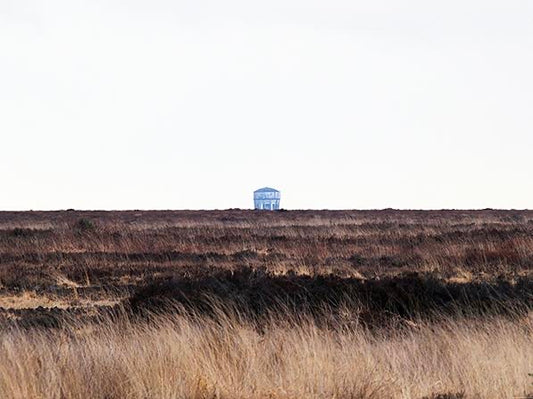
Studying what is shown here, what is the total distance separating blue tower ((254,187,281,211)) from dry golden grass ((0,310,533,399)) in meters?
80.2

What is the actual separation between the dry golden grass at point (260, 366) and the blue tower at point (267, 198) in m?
80.2

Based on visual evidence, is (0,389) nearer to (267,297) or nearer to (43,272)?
(267,297)

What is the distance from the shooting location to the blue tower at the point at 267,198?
90625 mm

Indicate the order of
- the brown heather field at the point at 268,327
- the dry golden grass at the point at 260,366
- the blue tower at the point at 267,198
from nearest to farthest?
the dry golden grass at the point at 260,366 → the brown heather field at the point at 268,327 → the blue tower at the point at 267,198

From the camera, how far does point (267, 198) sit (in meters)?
90.8

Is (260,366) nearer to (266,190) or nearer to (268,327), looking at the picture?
(268,327)

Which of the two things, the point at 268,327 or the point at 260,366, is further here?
the point at 268,327

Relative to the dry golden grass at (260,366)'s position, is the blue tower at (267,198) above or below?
above

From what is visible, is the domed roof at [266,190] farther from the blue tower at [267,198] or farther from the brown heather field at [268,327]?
the brown heather field at [268,327]

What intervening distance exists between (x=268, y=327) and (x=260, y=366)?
2.49 metres

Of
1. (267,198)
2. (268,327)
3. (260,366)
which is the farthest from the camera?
(267,198)

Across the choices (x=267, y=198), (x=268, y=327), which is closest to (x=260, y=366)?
(x=268, y=327)

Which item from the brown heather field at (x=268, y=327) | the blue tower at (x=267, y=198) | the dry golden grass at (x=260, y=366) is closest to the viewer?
the dry golden grass at (x=260, y=366)

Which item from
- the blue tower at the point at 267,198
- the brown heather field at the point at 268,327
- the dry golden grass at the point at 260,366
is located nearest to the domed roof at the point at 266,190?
the blue tower at the point at 267,198
